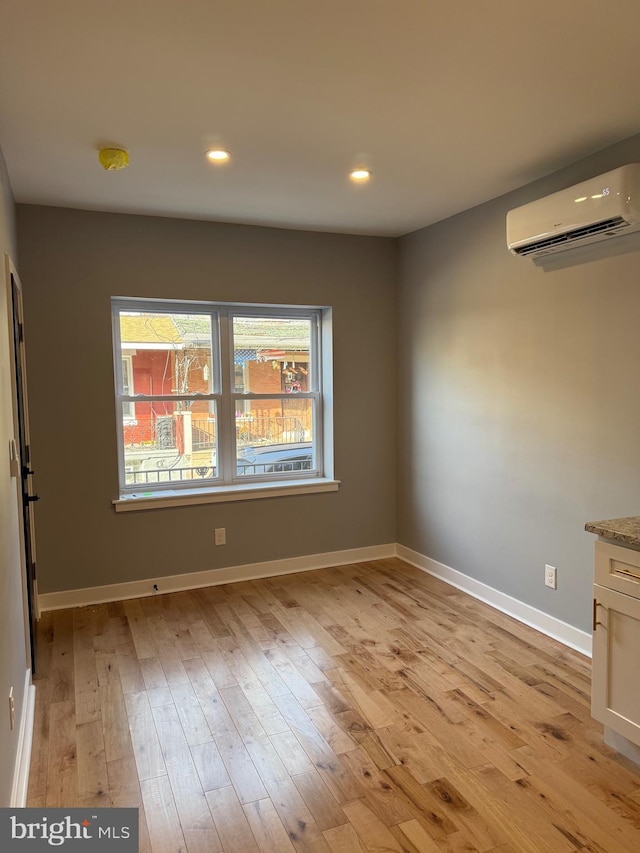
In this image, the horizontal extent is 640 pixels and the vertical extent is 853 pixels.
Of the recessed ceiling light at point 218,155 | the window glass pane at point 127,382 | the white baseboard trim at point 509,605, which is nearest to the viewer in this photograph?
the recessed ceiling light at point 218,155

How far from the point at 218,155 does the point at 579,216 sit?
1.74 m

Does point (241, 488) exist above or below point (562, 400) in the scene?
below

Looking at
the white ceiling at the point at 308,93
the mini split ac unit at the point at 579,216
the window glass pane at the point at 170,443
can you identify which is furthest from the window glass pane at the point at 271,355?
the mini split ac unit at the point at 579,216

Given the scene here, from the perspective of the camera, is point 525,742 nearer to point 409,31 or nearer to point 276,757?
point 276,757

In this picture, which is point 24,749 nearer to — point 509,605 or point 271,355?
point 509,605

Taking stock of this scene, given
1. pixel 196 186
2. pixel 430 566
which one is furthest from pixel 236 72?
pixel 430 566

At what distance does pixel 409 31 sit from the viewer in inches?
71.4

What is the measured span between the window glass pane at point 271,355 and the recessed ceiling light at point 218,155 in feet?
5.21

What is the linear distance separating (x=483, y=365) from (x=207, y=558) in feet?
7.67

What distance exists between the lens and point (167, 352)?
418 centimetres

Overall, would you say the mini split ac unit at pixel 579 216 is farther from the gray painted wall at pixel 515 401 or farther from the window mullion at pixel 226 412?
the window mullion at pixel 226 412

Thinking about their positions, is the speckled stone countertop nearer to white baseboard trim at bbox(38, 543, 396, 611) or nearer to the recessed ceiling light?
the recessed ceiling light

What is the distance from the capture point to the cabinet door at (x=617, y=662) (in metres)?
2.11

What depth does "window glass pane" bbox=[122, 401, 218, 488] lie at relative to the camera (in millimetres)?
4105
